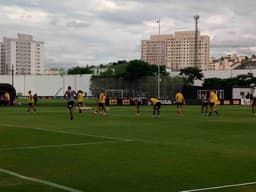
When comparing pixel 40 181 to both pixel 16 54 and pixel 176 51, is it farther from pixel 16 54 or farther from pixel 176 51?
pixel 16 54

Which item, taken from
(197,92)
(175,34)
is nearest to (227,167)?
(197,92)

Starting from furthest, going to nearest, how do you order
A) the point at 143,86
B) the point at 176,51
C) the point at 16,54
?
the point at 16,54, the point at 176,51, the point at 143,86

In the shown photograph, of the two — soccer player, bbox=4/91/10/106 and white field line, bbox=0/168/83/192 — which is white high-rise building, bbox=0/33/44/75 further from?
white field line, bbox=0/168/83/192

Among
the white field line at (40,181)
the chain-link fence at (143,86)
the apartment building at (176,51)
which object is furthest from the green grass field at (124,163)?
the apartment building at (176,51)

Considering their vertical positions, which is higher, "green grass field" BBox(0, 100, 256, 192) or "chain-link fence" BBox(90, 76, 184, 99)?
"chain-link fence" BBox(90, 76, 184, 99)

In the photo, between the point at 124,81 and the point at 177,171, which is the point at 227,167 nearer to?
the point at 177,171

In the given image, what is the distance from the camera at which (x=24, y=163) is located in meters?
11.2

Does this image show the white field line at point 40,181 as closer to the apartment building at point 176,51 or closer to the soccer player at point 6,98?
the soccer player at point 6,98

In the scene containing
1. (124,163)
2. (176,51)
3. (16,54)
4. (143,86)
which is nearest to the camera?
(124,163)

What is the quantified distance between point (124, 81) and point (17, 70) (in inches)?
3304

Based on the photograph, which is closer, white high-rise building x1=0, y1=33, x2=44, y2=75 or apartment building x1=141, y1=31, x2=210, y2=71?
apartment building x1=141, y1=31, x2=210, y2=71

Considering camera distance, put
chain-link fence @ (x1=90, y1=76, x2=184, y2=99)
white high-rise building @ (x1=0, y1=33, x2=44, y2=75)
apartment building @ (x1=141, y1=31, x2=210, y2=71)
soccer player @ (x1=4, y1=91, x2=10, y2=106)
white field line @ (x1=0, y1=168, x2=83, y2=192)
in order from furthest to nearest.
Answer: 1. white high-rise building @ (x1=0, y1=33, x2=44, y2=75)
2. apartment building @ (x1=141, y1=31, x2=210, y2=71)
3. chain-link fence @ (x1=90, y1=76, x2=184, y2=99)
4. soccer player @ (x1=4, y1=91, x2=10, y2=106)
5. white field line @ (x1=0, y1=168, x2=83, y2=192)

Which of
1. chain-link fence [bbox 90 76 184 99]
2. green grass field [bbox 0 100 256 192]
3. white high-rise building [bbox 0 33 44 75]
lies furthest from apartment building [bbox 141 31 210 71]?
green grass field [bbox 0 100 256 192]

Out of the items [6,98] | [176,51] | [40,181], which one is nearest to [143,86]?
[6,98]
